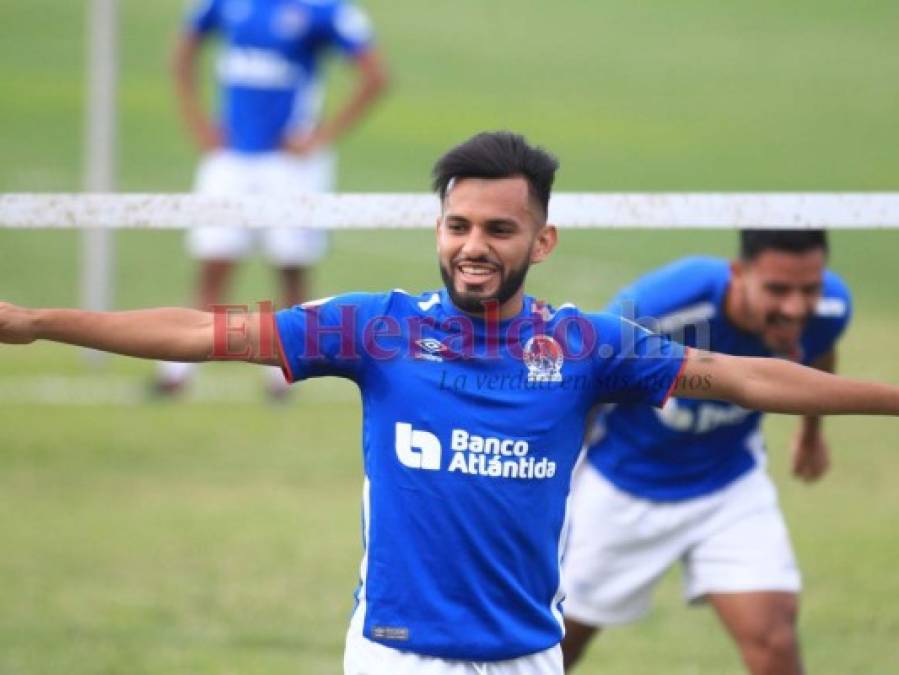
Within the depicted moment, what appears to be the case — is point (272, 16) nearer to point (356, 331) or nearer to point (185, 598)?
point (185, 598)

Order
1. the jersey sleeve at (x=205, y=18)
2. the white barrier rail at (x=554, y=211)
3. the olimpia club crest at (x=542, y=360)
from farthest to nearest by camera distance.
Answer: the jersey sleeve at (x=205, y=18) < the white barrier rail at (x=554, y=211) < the olimpia club crest at (x=542, y=360)

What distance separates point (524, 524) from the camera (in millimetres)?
5418

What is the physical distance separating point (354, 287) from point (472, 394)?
14029 millimetres

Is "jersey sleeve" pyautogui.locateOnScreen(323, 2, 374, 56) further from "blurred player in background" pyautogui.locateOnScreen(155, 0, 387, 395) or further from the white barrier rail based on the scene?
the white barrier rail

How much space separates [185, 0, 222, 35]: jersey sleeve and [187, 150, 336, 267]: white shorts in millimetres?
935

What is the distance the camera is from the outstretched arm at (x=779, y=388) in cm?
532

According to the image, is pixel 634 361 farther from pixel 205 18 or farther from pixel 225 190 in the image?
pixel 205 18

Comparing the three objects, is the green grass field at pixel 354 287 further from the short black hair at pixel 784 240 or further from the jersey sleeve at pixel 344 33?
the jersey sleeve at pixel 344 33

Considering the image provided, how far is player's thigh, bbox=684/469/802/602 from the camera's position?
23.4ft

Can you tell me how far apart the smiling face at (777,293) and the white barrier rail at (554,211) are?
69 centimetres

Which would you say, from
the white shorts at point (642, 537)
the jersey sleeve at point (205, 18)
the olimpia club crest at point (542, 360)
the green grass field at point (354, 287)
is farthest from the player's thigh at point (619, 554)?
the jersey sleeve at point (205, 18)

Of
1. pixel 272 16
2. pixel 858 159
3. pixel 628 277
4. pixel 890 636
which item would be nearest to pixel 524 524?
pixel 890 636

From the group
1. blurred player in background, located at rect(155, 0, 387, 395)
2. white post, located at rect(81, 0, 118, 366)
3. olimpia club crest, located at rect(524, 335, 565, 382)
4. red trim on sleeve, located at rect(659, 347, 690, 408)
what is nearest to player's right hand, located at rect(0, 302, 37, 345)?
olimpia club crest, located at rect(524, 335, 565, 382)

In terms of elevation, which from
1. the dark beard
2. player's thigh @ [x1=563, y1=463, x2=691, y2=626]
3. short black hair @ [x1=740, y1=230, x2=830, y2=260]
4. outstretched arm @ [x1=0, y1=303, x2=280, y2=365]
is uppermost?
short black hair @ [x1=740, y1=230, x2=830, y2=260]
